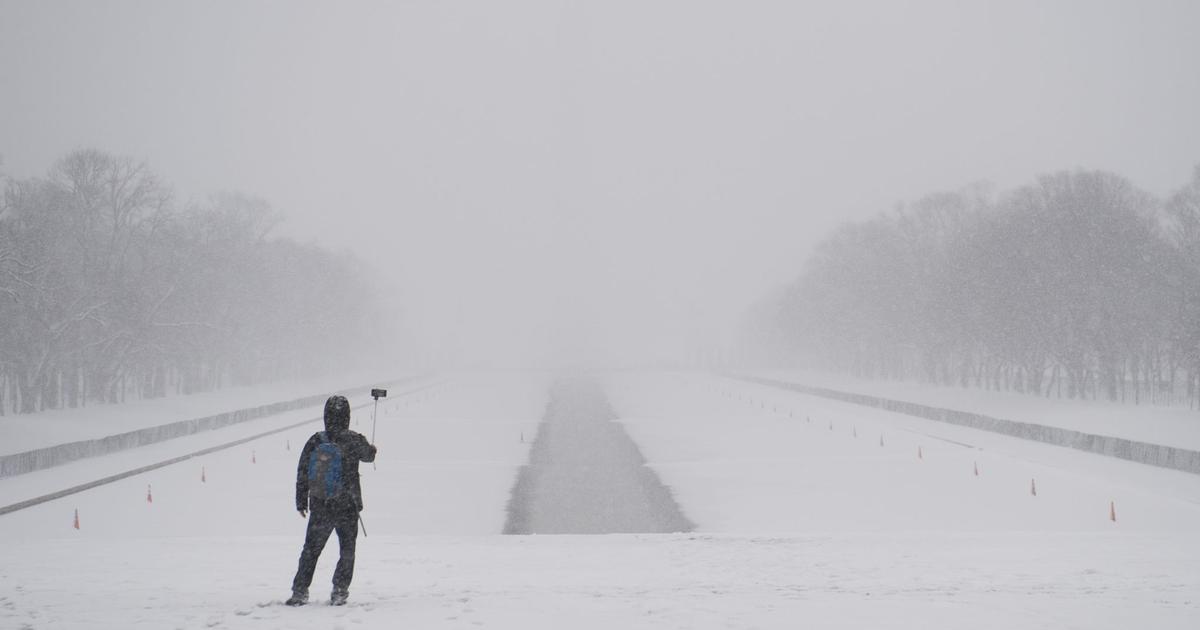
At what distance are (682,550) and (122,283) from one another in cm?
5708

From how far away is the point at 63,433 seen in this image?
43031 millimetres

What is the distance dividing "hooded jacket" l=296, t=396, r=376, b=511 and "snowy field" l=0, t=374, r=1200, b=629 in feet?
3.98

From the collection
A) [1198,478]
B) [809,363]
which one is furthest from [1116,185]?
[809,363]

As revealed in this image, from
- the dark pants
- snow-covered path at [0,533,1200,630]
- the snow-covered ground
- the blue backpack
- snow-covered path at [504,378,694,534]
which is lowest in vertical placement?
the snow-covered ground

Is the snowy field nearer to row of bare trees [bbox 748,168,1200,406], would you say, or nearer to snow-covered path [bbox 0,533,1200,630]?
→ snow-covered path [bbox 0,533,1200,630]

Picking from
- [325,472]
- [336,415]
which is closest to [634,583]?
[325,472]

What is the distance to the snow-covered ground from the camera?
43375 millimetres

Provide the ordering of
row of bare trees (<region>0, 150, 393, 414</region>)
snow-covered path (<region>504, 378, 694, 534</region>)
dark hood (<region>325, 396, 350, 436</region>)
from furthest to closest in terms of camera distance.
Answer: row of bare trees (<region>0, 150, 393, 414</region>) → snow-covered path (<region>504, 378, 694, 534</region>) → dark hood (<region>325, 396, 350, 436</region>)

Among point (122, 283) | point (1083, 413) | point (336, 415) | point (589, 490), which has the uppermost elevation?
point (122, 283)

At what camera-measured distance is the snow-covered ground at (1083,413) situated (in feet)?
142

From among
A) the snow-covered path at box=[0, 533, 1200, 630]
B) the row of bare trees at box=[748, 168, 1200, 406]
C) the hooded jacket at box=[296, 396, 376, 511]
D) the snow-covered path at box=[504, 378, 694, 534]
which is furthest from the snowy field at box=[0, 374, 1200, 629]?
the row of bare trees at box=[748, 168, 1200, 406]

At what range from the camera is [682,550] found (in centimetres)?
1628

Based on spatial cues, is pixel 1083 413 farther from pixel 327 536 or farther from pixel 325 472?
pixel 325 472

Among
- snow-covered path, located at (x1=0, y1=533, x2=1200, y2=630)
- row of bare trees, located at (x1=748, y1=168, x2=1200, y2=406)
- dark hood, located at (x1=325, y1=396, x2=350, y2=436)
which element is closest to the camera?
snow-covered path, located at (x1=0, y1=533, x2=1200, y2=630)
